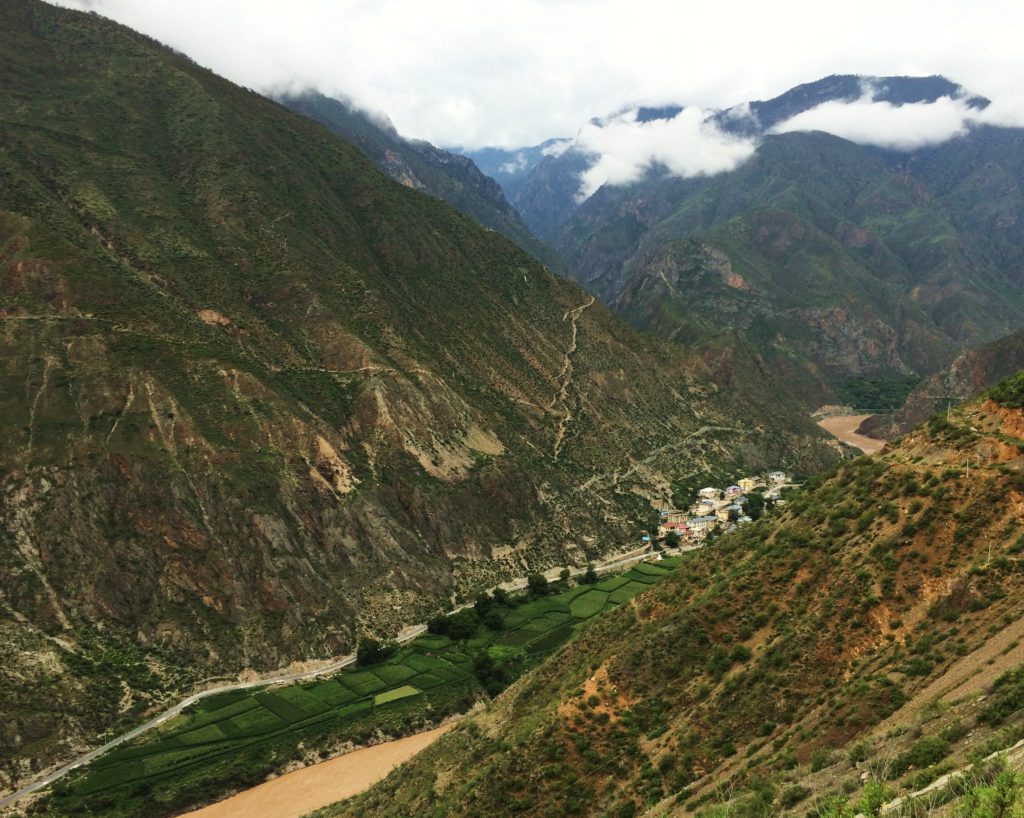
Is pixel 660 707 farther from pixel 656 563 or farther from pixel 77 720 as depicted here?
pixel 656 563

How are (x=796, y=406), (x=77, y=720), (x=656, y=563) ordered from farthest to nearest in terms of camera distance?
1. (x=796, y=406)
2. (x=656, y=563)
3. (x=77, y=720)

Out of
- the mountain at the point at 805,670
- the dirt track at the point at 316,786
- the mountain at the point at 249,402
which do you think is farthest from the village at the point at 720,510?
the mountain at the point at 805,670

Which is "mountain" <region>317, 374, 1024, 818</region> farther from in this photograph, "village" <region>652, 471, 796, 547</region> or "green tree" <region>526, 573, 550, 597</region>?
"village" <region>652, 471, 796, 547</region>

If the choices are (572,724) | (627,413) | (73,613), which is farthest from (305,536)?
(627,413)

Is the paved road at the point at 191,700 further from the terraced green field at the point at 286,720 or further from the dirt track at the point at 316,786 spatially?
the dirt track at the point at 316,786

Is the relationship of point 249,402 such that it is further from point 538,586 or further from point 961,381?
point 961,381

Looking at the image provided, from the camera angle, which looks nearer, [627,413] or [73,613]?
[73,613]
